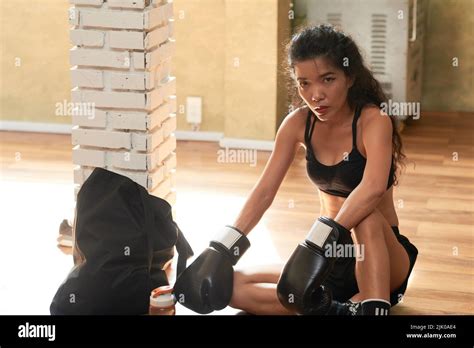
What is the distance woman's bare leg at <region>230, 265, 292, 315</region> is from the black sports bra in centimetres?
30

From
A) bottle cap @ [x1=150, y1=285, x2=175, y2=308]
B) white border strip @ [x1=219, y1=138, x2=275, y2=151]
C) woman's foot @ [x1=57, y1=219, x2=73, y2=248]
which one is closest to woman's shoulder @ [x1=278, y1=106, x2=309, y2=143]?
bottle cap @ [x1=150, y1=285, x2=175, y2=308]

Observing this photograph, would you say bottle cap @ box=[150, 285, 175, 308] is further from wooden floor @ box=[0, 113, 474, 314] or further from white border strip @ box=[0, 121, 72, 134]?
white border strip @ box=[0, 121, 72, 134]

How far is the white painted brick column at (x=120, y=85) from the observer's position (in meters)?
3.31

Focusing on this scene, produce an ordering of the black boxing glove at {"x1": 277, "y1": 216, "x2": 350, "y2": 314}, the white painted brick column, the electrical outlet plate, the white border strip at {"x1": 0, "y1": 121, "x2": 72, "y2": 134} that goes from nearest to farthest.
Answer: the black boxing glove at {"x1": 277, "y1": 216, "x2": 350, "y2": 314} → the white painted brick column → the electrical outlet plate → the white border strip at {"x1": 0, "y1": 121, "x2": 72, "y2": 134}

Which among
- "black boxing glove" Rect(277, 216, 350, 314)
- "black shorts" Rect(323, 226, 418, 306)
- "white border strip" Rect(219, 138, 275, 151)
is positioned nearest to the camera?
"black boxing glove" Rect(277, 216, 350, 314)

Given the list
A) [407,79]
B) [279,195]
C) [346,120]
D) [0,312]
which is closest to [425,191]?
[279,195]

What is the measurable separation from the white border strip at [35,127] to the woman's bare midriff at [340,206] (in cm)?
284

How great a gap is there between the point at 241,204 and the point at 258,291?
131 centimetres

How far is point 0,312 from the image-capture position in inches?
126

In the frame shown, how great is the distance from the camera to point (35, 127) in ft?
18.8

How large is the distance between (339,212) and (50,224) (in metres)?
1.59

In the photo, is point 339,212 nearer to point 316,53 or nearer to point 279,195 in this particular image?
point 316,53

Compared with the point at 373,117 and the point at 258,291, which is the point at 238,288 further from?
the point at 373,117

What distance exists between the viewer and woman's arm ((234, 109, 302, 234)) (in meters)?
3.07
